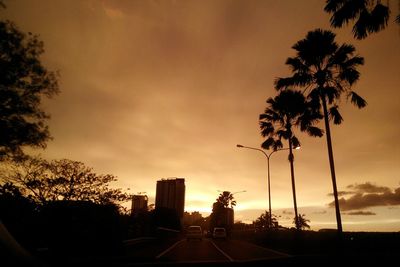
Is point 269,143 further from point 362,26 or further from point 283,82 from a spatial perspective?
point 362,26

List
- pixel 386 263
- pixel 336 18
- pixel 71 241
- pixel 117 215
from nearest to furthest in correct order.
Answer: pixel 386 263 < pixel 71 241 < pixel 336 18 < pixel 117 215

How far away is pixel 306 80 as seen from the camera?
26.9 meters

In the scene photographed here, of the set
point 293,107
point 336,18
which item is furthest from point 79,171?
point 336,18

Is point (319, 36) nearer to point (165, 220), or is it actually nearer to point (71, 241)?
point (71, 241)

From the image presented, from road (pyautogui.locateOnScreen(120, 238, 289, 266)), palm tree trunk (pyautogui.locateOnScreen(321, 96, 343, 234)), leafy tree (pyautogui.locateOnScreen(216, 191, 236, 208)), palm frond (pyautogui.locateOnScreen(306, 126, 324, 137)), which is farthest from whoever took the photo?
leafy tree (pyautogui.locateOnScreen(216, 191, 236, 208))

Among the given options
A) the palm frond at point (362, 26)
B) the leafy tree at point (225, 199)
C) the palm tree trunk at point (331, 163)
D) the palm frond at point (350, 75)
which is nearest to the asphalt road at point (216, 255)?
the palm tree trunk at point (331, 163)

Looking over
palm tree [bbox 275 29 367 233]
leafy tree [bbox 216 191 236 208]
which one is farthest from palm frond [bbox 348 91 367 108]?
leafy tree [bbox 216 191 236 208]

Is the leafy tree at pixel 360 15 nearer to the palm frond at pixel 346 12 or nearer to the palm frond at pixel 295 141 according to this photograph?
the palm frond at pixel 346 12

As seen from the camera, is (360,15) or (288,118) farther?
(288,118)

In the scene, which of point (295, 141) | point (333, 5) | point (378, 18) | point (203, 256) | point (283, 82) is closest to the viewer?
point (378, 18)

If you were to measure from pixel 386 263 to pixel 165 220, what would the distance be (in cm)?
11351

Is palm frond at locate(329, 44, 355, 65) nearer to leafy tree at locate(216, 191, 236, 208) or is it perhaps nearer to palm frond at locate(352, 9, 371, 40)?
palm frond at locate(352, 9, 371, 40)

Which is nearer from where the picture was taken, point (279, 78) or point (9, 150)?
point (9, 150)

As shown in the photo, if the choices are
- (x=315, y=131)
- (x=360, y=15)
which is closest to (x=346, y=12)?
(x=360, y=15)
